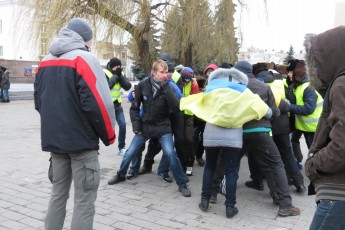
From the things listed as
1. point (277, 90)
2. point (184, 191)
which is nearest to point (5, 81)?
point (184, 191)

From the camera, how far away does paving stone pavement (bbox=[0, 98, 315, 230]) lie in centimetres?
374

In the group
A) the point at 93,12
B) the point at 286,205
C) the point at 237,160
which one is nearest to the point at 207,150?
the point at 237,160

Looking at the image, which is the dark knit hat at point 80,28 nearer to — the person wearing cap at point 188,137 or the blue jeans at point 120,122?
the person wearing cap at point 188,137

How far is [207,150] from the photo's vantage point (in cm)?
404

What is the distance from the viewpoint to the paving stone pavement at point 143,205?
3.74m

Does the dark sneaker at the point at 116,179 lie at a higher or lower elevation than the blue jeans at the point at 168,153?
lower

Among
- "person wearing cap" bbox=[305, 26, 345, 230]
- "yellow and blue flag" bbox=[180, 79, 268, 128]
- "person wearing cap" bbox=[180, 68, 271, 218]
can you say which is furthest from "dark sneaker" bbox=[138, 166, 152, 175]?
"person wearing cap" bbox=[305, 26, 345, 230]

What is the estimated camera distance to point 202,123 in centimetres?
608

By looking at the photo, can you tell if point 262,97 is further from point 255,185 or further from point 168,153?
point 255,185

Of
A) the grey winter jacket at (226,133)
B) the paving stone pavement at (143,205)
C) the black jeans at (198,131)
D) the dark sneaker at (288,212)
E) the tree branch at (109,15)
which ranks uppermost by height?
the tree branch at (109,15)

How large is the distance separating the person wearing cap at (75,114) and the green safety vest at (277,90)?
7.86 ft

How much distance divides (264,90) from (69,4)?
882 centimetres

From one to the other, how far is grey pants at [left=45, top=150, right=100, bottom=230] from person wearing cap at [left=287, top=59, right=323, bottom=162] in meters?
2.98

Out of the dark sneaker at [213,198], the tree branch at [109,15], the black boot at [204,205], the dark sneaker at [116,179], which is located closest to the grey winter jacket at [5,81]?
the tree branch at [109,15]
